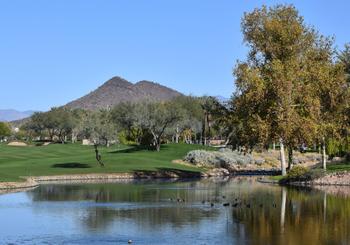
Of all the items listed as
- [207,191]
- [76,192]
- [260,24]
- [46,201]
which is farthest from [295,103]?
[46,201]

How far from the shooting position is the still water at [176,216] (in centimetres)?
3098

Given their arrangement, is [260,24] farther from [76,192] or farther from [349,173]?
[76,192]

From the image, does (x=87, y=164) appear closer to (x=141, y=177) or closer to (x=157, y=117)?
(x=141, y=177)

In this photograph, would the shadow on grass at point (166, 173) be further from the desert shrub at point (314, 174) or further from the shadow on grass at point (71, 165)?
the desert shrub at point (314, 174)

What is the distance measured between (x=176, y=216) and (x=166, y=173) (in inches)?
1790

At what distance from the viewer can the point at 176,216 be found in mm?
39625

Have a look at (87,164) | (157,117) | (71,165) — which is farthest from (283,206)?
(157,117)

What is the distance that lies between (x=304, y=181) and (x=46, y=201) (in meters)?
27.2

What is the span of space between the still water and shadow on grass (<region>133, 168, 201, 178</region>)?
21895mm

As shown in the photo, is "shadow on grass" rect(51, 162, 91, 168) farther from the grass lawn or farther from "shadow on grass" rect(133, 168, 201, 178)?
"shadow on grass" rect(133, 168, 201, 178)

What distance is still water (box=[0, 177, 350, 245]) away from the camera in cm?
3098

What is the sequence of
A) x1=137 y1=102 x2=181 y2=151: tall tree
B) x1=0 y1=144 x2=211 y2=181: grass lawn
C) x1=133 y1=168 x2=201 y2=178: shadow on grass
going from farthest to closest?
x1=137 y1=102 x2=181 y2=151: tall tree → x1=133 y1=168 x2=201 y2=178: shadow on grass → x1=0 y1=144 x2=211 y2=181: grass lawn

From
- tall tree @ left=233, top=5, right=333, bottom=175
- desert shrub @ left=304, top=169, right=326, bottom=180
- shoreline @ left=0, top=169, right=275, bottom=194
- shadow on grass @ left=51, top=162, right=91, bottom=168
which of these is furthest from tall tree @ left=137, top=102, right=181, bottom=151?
desert shrub @ left=304, top=169, right=326, bottom=180

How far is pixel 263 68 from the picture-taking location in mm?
71250
